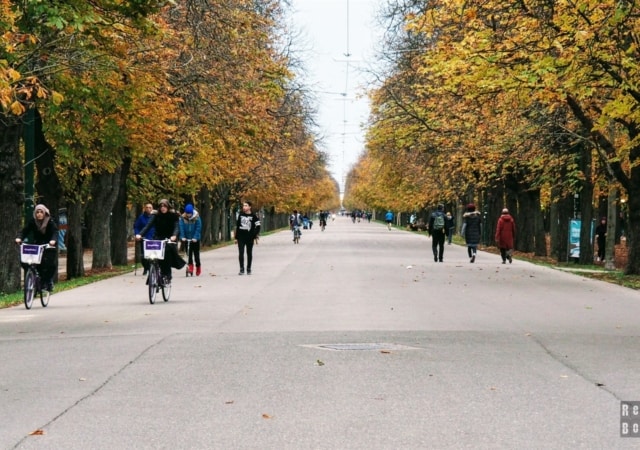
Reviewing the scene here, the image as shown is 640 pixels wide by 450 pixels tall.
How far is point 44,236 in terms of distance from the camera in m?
17.8

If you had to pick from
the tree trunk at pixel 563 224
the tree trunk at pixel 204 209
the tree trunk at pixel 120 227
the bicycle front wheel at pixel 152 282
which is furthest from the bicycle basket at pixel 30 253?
the tree trunk at pixel 204 209

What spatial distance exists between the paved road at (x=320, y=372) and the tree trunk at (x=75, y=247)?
31.6ft

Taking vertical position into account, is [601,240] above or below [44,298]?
above

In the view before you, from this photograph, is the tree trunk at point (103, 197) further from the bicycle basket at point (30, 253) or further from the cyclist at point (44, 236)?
the bicycle basket at point (30, 253)

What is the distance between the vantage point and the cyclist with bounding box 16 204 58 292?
57.5 ft

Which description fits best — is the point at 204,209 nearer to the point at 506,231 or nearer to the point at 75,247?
the point at 506,231

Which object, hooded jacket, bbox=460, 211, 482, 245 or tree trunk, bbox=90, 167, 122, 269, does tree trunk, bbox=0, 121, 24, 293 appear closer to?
tree trunk, bbox=90, 167, 122, 269

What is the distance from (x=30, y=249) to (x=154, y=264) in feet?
6.95

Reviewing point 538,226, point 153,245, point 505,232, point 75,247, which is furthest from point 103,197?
point 538,226

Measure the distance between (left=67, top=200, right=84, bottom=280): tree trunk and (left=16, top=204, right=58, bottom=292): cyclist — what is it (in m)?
9.68

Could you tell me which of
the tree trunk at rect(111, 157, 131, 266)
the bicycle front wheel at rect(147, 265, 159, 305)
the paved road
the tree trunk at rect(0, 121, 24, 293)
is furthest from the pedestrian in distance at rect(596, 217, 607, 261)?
the bicycle front wheel at rect(147, 265, 159, 305)

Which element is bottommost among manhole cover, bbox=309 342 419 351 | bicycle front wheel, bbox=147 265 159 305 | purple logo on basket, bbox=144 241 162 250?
manhole cover, bbox=309 342 419 351

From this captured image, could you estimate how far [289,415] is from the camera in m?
7.17

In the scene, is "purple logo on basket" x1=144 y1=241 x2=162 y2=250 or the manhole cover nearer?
the manhole cover
